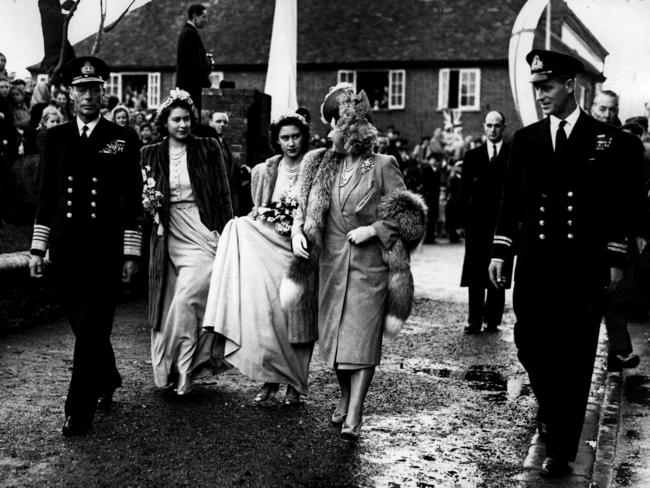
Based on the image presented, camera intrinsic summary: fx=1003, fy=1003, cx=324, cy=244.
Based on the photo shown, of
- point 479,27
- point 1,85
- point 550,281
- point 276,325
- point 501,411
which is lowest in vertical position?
A: point 501,411

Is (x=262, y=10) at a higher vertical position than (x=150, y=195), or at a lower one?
higher

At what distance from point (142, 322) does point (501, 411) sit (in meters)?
4.84

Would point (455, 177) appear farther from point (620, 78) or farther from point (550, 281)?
point (550, 281)

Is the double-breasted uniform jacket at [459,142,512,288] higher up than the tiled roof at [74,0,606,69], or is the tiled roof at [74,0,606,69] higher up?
the tiled roof at [74,0,606,69]

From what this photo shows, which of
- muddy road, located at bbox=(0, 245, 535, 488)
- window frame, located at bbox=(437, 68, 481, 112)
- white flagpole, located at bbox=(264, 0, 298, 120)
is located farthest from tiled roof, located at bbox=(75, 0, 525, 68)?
muddy road, located at bbox=(0, 245, 535, 488)

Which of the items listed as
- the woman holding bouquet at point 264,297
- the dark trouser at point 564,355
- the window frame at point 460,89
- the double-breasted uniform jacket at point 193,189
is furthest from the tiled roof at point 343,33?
the dark trouser at point 564,355

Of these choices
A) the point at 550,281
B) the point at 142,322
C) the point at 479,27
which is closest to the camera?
the point at 550,281

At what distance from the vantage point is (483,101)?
43.3 meters

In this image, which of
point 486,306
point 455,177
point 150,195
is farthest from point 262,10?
point 150,195

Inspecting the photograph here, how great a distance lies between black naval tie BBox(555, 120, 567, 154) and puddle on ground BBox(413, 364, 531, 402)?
2451 millimetres

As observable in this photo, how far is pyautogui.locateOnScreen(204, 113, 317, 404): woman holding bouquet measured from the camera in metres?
7.23

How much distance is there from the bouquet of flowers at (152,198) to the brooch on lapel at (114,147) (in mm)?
909

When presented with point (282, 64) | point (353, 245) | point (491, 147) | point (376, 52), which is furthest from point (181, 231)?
point (376, 52)

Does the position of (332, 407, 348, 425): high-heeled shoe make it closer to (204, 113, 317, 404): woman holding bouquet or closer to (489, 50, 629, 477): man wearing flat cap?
(204, 113, 317, 404): woman holding bouquet
